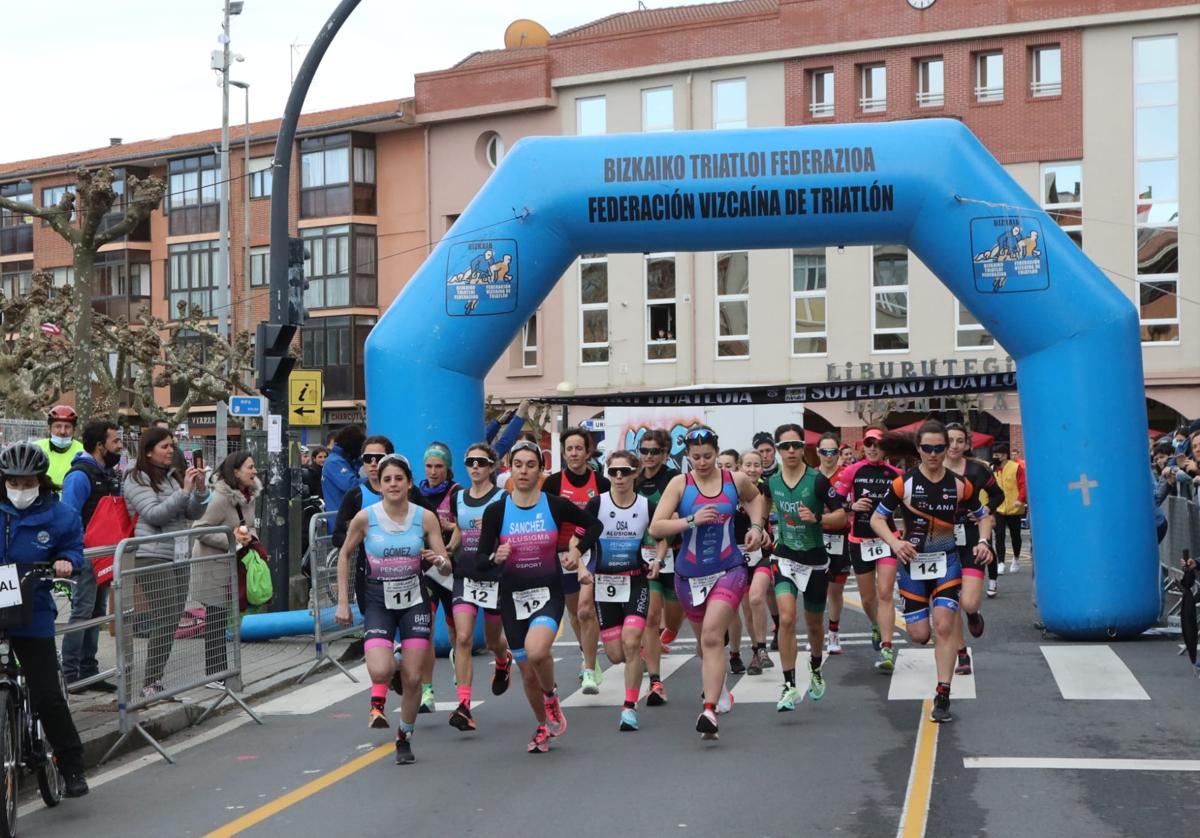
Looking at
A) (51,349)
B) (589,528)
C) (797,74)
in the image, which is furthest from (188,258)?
(589,528)

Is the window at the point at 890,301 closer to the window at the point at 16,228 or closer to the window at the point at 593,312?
the window at the point at 593,312

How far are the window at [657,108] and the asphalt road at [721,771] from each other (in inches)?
1320

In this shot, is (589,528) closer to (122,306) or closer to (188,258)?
(188,258)

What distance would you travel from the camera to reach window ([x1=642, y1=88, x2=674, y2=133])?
43.5m

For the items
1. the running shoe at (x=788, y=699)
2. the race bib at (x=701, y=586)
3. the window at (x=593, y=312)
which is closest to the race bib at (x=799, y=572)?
the running shoe at (x=788, y=699)

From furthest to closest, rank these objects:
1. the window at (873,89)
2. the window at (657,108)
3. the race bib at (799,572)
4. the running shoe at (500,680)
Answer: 1. the window at (657,108)
2. the window at (873,89)
3. the race bib at (799,572)
4. the running shoe at (500,680)

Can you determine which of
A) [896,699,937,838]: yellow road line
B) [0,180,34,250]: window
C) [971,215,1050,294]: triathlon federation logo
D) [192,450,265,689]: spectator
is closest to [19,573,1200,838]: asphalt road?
[896,699,937,838]: yellow road line

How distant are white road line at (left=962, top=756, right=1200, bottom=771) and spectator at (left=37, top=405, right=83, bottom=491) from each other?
688 centimetres

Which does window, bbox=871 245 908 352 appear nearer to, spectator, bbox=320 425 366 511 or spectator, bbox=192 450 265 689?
spectator, bbox=320 425 366 511

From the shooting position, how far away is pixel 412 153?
161ft

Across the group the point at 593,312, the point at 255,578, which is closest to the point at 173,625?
the point at 255,578

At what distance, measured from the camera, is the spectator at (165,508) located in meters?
9.85

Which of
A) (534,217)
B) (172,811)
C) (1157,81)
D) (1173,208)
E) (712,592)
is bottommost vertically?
(172,811)

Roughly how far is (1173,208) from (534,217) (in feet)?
96.7
